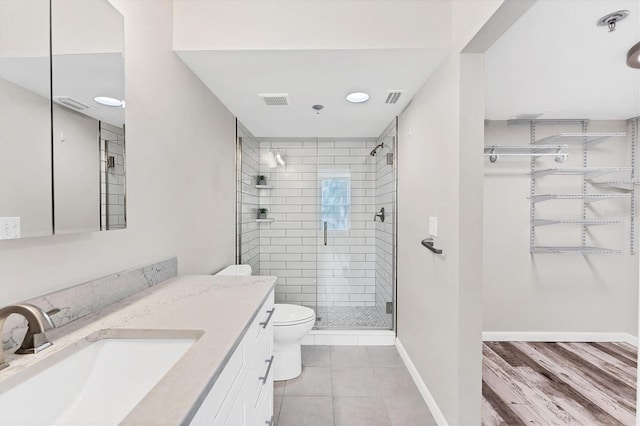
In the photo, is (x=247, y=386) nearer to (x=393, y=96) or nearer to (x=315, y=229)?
(x=393, y=96)

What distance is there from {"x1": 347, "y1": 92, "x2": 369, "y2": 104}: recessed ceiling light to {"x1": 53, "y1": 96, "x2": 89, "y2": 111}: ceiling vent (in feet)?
5.33

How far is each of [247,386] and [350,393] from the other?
4.33 ft

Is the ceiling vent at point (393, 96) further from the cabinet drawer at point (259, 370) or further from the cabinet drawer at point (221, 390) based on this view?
the cabinet drawer at point (221, 390)

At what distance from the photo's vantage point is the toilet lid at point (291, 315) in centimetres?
216

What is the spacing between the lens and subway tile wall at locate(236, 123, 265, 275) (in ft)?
9.56

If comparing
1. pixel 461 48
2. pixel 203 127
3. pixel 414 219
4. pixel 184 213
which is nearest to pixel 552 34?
pixel 461 48

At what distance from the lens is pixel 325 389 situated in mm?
2125

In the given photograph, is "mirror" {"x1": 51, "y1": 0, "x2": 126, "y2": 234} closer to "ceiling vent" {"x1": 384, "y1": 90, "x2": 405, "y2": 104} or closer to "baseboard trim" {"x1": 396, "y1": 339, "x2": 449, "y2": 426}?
"ceiling vent" {"x1": 384, "y1": 90, "x2": 405, "y2": 104}

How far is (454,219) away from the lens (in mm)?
1547

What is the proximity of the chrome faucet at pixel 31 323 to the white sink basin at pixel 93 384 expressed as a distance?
7 cm

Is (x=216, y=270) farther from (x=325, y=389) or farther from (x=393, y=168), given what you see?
(x=393, y=168)

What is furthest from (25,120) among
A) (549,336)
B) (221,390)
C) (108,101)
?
(549,336)

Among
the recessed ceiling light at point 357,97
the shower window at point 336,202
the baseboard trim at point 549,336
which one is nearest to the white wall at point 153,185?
the recessed ceiling light at point 357,97

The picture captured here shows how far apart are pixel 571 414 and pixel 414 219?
1.59 metres
